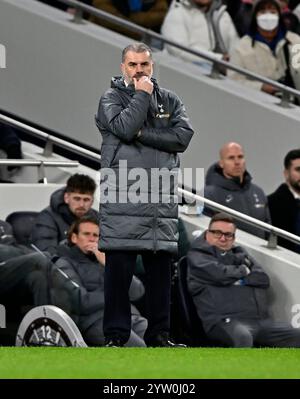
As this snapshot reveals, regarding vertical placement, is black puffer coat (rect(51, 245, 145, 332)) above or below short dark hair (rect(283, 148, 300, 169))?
below

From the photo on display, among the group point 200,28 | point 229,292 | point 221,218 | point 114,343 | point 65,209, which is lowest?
point 114,343

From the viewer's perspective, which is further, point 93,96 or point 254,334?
point 93,96

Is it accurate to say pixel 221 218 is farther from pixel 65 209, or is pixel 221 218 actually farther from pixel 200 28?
pixel 200 28

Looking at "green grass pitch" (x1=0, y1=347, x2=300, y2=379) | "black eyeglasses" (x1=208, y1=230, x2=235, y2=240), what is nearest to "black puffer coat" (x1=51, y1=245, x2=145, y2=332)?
"black eyeglasses" (x1=208, y1=230, x2=235, y2=240)

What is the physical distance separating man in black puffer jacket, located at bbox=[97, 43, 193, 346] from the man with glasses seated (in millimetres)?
2519

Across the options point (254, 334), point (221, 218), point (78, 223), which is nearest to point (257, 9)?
point (221, 218)

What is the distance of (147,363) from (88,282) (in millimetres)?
2606

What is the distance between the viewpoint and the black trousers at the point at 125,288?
33.4ft

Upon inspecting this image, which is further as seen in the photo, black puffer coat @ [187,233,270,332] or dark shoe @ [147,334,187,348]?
black puffer coat @ [187,233,270,332]

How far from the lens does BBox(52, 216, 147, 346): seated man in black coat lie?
1173 centimetres

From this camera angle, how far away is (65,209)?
13133mm

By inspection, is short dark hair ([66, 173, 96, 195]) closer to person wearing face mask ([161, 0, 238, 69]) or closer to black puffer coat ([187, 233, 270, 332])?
black puffer coat ([187, 233, 270, 332])

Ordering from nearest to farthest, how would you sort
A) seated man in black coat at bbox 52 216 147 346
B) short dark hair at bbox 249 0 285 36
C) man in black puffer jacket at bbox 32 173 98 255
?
seated man in black coat at bbox 52 216 147 346
man in black puffer jacket at bbox 32 173 98 255
short dark hair at bbox 249 0 285 36
